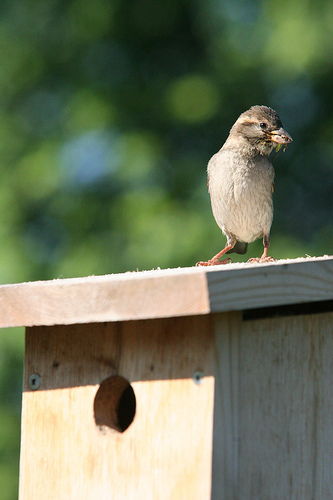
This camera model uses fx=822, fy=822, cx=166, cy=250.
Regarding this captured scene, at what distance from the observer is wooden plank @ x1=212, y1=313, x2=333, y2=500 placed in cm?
223

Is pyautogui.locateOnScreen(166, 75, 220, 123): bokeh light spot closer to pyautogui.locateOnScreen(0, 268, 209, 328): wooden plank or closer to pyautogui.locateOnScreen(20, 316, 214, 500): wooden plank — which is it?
pyautogui.locateOnScreen(20, 316, 214, 500): wooden plank

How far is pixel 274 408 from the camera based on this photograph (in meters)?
2.37

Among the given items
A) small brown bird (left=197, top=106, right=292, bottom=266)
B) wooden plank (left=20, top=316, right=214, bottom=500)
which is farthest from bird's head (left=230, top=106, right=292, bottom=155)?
wooden plank (left=20, top=316, right=214, bottom=500)

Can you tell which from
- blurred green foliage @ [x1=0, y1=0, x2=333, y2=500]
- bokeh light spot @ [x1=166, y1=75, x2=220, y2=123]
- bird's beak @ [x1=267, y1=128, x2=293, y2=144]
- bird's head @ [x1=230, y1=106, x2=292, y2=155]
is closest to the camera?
bird's beak @ [x1=267, y1=128, x2=293, y2=144]

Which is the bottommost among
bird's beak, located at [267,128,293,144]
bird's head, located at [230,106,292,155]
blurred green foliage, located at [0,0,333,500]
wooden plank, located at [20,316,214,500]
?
wooden plank, located at [20,316,214,500]

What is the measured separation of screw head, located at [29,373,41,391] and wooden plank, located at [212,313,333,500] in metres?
0.71

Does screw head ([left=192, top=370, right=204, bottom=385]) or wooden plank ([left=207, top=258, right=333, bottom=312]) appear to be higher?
wooden plank ([left=207, top=258, right=333, bottom=312])

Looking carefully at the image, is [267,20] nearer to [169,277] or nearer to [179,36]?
[179,36]

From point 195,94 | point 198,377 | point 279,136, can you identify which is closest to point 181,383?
point 198,377

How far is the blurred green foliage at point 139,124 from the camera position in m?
6.34

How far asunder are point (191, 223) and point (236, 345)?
156 inches

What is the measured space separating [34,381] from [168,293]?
0.76m

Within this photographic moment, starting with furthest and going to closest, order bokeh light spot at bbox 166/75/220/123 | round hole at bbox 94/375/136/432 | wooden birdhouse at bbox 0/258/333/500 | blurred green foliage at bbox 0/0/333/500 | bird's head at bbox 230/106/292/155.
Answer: bokeh light spot at bbox 166/75/220/123 → blurred green foliage at bbox 0/0/333/500 → bird's head at bbox 230/106/292/155 → round hole at bbox 94/375/136/432 → wooden birdhouse at bbox 0/258/333/500

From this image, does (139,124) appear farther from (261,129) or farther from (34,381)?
(34,381)
